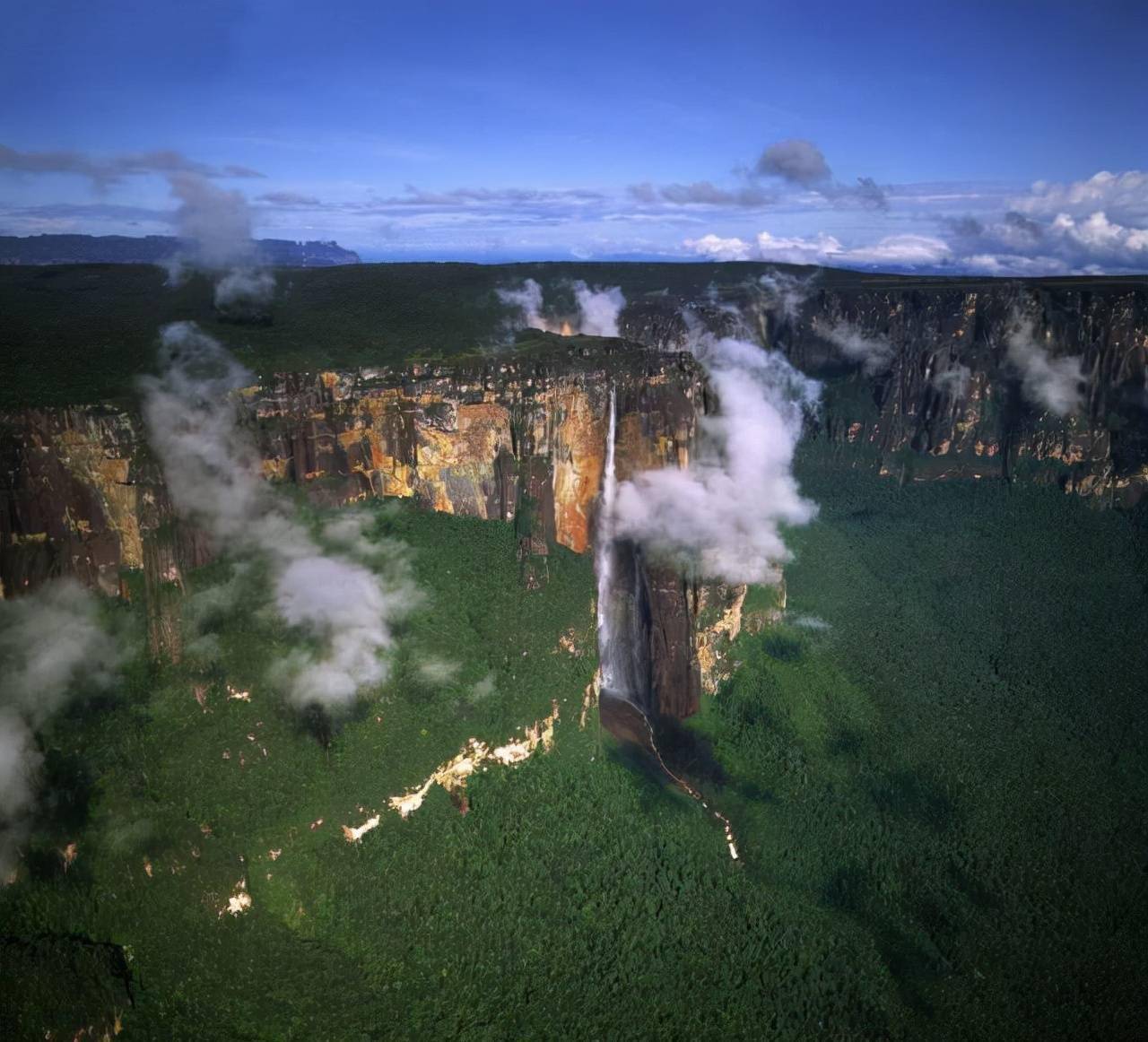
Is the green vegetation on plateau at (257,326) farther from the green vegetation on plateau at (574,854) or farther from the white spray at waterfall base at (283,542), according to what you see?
the green vegetation on plateau at (574,854)

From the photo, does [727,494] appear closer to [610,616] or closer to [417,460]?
[610,616]

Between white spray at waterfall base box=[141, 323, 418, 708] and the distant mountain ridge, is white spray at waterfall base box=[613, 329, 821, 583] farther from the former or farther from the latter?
the distant mountain ridge

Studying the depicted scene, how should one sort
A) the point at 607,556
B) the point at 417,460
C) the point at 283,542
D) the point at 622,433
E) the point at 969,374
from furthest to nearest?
1. the point at 969,374
2. the point at 607,556
3. the point at 622,433
4. the point at 417,460
5. the point at 283,542

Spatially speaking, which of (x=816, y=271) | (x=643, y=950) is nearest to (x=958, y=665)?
(x=643, y=950)

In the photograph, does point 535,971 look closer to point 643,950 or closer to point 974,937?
point 643,950

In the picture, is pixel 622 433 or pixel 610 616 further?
pixel 610 616

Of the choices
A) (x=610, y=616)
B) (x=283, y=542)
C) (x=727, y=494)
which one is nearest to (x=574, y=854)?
(x=610, y=616)
